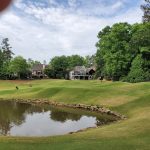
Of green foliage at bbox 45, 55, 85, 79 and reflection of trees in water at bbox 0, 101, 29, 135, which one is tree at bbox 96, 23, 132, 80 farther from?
reflection of trees in water at bbox 0, 101, 29, 135

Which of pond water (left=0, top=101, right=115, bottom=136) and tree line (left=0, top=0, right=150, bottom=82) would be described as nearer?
pond water (left=0, top=101, right=115, bottom=136)

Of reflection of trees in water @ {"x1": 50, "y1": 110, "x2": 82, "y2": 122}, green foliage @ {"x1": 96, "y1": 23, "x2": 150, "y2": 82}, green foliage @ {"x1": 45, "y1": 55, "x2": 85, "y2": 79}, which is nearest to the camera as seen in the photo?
reflection of trees in water @ {"x1": 50, "y1": 110, "x2": 82, "y2": 122}

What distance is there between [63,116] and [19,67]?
103025 millimetres

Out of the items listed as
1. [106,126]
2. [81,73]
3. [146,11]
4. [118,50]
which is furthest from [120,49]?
[106,126]

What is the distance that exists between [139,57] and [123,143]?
70.9 meters

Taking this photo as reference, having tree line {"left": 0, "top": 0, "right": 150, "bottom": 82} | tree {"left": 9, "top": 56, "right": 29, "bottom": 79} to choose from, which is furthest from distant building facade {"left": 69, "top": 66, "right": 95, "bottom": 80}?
tree line {"left": 0, "top": 0, "right": 150, "bottom": 82}

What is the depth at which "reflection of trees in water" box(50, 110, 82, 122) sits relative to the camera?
40156mm

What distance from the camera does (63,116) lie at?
42.3m

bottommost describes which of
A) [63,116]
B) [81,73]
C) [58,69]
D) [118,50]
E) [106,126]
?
[63,116]

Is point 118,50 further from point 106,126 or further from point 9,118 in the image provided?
point 106,126

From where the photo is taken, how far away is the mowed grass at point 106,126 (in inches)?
719

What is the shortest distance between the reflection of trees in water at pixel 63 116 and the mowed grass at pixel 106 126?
5181mm

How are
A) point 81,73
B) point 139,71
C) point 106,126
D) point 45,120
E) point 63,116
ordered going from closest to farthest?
point 106,126 → point 45,120 → point 63,116 → point 139,71 → point 81,73

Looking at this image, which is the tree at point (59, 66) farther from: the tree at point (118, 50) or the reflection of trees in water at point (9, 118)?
the reflection of trees in water at point (9, 118)
